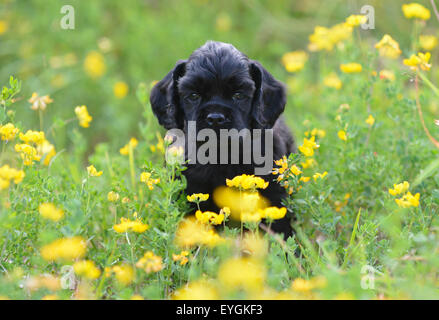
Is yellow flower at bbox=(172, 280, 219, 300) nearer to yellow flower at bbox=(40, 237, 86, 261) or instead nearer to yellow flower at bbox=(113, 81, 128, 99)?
yellow flower at bbox=(40, 237, 86, 261)

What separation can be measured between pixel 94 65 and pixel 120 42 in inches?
29.7

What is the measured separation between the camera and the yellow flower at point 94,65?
6.17 m

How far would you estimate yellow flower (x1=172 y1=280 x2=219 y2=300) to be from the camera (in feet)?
6.53

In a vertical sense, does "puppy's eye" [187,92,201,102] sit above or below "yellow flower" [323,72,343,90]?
below

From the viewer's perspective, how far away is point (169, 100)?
3.36 m

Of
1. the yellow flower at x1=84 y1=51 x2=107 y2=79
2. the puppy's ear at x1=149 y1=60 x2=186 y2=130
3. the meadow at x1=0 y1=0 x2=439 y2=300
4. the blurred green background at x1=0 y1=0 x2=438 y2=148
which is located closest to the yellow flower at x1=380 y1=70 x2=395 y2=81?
the meadow at x1=0 y1=0 x2=439 y2=300

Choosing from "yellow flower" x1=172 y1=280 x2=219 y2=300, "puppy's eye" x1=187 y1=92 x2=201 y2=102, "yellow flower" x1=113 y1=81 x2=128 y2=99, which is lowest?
"yellow flower" x1=172 y1=280 x2=219 y2=300

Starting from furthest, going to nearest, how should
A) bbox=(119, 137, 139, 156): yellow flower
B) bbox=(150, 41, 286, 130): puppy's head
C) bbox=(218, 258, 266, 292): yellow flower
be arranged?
bbox=(119, 137, 139, 156): yellow flower → bbox=(150, 41, 286, 130): puppy's head → bbox=(218, 258, 266, 292): yellow flower

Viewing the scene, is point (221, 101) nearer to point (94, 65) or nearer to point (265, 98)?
point (265, 98)

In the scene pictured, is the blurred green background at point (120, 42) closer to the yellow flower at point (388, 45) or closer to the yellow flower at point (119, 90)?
the yellow flower at point (119, 90)

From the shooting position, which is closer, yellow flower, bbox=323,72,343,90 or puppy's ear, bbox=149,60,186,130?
puppy's ear, bbox=149,60,186,130

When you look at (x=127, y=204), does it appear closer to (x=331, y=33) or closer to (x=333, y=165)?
(x=333, y=165)

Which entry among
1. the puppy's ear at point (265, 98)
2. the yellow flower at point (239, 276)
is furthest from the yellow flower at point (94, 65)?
the yellow flower at point (239, 276)

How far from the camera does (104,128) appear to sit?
20.1 ft
